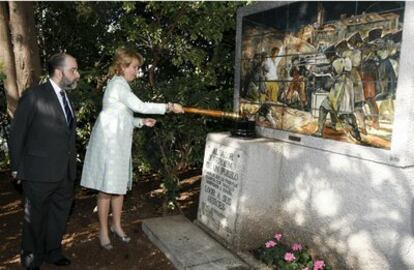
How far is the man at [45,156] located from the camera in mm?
3436

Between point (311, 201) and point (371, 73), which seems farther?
point (311, 201)

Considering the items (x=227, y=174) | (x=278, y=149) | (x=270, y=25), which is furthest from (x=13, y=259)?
(x=270, y=25)

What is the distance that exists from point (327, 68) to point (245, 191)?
1.48 metres

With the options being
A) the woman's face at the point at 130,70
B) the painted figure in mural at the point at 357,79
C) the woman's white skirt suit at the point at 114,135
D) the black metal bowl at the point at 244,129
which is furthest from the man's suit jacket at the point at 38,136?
the painted figure in mural at the point at 357,79

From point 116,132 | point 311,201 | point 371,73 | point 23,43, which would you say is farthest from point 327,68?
point 23,43

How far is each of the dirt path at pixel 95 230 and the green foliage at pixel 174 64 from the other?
580 mm

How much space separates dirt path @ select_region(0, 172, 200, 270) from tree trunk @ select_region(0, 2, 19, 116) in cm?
162

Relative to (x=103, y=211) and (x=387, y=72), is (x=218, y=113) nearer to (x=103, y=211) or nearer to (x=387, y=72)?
(x=103, y=211)

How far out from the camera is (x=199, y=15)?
17.7 feet

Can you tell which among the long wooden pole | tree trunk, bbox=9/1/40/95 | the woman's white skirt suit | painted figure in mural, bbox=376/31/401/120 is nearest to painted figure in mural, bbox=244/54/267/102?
the long wooden pole

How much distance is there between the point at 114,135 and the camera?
4004 mm

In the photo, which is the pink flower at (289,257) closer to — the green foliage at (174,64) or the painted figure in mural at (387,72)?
the painted figure in mural at (387,72)

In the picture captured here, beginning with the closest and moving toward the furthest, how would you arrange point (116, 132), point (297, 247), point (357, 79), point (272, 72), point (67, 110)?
point (357, 79) < point (67, 110) < point (297, 247) < point (116, 132) < point (272, 72)

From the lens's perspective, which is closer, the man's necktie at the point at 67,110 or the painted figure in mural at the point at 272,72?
the man's necktie at the point at 67,110
